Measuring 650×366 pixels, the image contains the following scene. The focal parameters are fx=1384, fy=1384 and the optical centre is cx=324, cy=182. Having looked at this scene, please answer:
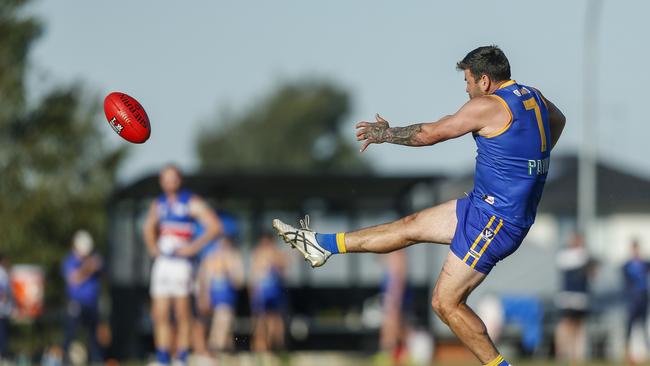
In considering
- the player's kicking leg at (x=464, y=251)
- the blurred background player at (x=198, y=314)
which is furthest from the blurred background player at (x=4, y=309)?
the player's kicking leg at (x=464, y=251)

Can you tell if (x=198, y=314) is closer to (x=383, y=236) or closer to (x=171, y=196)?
(x=171, y=196)

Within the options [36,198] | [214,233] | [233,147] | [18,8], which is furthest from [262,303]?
[233,147]

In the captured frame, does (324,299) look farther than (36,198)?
No

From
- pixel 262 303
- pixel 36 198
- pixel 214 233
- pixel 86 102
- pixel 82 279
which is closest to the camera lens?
pixel 214 233

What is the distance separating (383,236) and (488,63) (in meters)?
1.59

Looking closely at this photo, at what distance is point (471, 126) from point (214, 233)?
636cm

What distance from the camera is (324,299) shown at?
2869 centimetres

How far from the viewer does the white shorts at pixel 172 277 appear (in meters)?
15.7

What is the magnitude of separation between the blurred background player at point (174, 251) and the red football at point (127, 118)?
3198mm

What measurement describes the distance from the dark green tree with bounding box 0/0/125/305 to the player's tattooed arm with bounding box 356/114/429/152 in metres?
39.4

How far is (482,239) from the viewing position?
10438 millimetres

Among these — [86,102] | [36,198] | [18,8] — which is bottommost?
[36,198]

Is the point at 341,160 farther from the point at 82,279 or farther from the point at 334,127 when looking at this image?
the point at 82,279

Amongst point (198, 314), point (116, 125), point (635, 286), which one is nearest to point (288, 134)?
point (635, 286)
